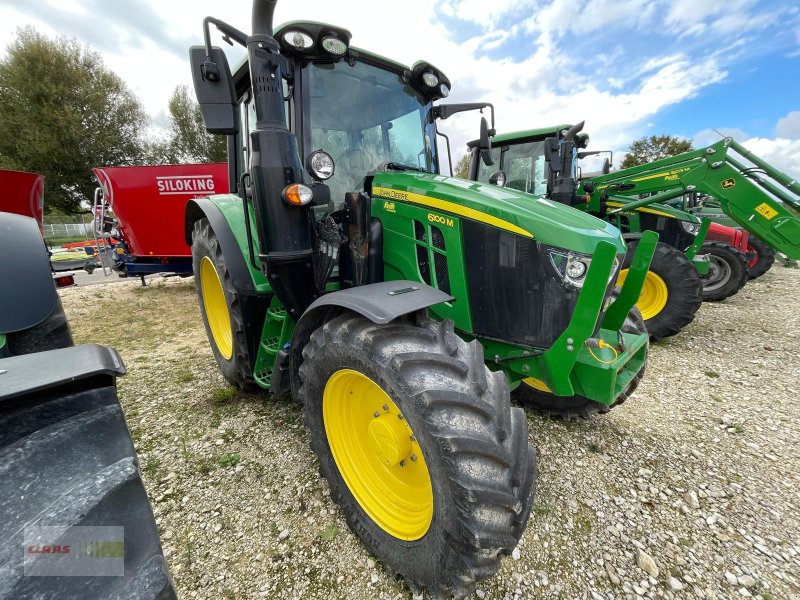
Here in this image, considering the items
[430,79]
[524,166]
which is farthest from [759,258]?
[430,79]

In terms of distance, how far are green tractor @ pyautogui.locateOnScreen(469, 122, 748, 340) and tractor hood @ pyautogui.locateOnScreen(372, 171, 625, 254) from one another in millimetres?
2048

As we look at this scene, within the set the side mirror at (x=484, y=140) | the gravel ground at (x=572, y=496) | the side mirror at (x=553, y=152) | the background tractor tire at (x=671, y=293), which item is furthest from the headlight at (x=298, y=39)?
the background tractor tire at (x=671, y=293)

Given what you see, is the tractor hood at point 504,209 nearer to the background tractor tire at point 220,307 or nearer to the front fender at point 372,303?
the front fender at point 372,303

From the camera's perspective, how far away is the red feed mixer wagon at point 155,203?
6.59m

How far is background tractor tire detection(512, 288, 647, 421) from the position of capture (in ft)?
8.09

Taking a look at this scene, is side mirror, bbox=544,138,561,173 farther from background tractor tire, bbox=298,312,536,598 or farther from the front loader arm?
background tractor tire, bbox=298,312,536,598

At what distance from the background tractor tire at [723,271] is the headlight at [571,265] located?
20.0ft

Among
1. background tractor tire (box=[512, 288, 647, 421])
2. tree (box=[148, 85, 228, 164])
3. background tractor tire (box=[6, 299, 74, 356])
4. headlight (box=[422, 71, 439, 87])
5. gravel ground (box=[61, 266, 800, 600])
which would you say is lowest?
gravel ground (box=[61, 266, 800, 600])

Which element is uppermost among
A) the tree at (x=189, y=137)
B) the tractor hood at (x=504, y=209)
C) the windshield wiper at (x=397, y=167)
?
the tree at (x=189, y=137)

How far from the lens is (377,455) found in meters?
1.79

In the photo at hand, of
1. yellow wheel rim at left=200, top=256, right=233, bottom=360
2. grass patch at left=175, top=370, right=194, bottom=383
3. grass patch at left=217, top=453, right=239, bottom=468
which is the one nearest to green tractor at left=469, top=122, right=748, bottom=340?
yellow wheel rim at left=200, top=256, right=233, bottom=360

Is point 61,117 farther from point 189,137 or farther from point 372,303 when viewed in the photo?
point 372,303

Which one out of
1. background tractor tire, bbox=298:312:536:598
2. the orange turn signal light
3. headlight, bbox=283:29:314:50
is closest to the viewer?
background tractor tire, bbox=298:312:536:598

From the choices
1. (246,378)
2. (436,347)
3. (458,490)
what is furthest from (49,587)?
(246,378)
